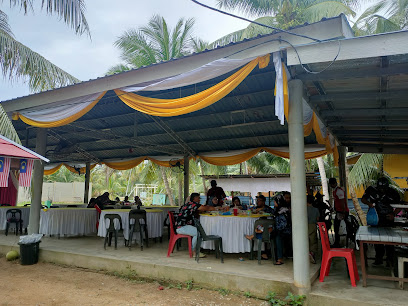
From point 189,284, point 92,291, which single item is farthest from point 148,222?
point 189,284

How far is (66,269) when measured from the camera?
6055 millimetres

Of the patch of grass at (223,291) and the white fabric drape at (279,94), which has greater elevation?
the white fabric drape at (279,94)

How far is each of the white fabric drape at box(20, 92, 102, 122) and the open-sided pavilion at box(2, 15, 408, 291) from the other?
0.02 m

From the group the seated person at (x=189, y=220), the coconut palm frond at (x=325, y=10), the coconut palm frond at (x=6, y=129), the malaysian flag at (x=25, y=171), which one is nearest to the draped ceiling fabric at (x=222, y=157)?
the seated person at (x=189, y=220)

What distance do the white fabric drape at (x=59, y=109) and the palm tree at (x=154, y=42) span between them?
897 centimetres

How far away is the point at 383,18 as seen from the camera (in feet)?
37.6

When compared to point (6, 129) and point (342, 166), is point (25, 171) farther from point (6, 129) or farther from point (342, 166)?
point (342, 166)

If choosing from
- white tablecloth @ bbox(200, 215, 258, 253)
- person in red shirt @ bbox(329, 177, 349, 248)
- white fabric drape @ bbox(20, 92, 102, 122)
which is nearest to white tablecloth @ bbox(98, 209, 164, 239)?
white tablecloth @ bbox(200, 215, 258, 253)

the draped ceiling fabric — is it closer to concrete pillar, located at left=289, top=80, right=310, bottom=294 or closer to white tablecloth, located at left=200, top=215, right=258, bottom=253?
white tablecloth, located at left=200, top=215, right=258, bottom=253

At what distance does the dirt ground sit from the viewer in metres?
4.37

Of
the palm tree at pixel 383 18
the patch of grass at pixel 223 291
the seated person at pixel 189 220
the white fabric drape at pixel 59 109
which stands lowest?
the patch of grass at pixel 223 291

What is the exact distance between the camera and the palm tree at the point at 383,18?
1120 centimetres

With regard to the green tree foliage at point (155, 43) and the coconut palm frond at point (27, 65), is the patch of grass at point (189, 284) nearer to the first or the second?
the coconut palm frond at point (27, 65)

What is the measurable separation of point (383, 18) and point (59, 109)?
462 inches
